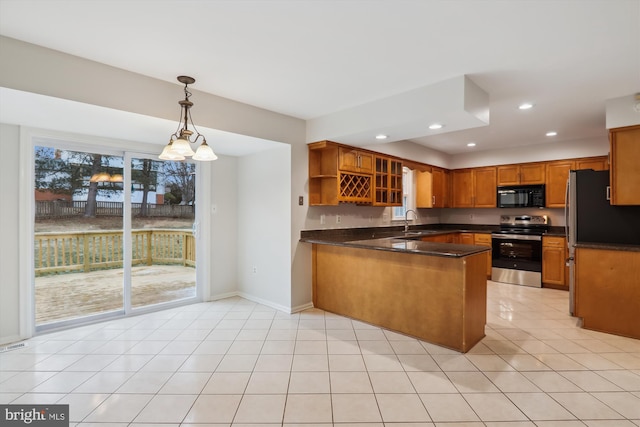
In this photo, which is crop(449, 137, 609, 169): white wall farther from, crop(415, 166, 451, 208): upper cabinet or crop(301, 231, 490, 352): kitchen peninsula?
crop(301, 231, 490, 352): kitchen peninsula

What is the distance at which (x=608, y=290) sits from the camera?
3.23 m

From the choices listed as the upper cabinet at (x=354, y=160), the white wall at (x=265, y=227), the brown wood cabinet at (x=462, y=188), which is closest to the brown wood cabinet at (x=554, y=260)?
the brown wood cabinet at (x=462, y=188)

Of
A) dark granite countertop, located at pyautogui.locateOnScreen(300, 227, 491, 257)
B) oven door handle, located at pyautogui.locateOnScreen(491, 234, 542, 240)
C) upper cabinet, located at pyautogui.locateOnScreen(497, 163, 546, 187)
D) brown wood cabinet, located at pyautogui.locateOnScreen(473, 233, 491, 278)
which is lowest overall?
brown wood cabinet, located at pyautogui.locateOnScreen(473, 233, 491, 278)

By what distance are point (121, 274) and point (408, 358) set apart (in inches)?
136

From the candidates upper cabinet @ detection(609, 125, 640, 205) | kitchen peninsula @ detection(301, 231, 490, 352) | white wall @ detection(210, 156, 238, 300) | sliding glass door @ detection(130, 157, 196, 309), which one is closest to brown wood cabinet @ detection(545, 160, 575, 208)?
upper cabinet @ detection(609, 125, 640, 205)

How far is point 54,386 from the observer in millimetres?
2266

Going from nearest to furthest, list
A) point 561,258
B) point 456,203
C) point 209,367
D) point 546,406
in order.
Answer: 1. point 546,406
2. point 209,367
3. point 561,258
4. point 456,203

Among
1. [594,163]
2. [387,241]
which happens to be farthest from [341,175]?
[594,163]

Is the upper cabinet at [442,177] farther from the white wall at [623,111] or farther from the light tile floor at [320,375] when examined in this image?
the light tile floor at [320,375]

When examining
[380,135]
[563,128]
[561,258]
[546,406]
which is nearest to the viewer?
[546,406]

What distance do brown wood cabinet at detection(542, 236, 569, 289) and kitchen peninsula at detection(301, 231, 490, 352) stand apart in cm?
276

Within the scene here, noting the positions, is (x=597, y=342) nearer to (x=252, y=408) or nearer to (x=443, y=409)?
(x=443, y=409)

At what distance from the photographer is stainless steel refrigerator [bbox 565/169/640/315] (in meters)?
3.46

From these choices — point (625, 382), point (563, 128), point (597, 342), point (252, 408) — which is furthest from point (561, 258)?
point (252, 408)
